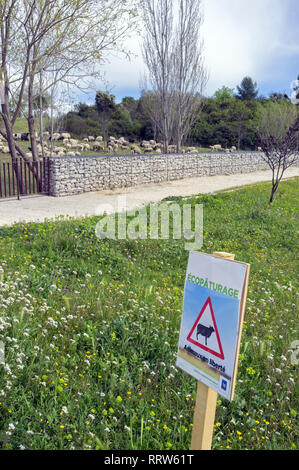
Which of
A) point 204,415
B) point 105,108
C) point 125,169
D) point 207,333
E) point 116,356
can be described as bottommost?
point 116,356

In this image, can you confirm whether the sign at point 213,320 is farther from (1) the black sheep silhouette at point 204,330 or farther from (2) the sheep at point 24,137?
(2) the sheep at point 24,137

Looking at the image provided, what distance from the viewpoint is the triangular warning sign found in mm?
2344

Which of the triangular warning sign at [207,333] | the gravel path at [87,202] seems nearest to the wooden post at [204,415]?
the triangular warning sign at [207,333]

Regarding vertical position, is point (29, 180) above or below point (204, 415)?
above

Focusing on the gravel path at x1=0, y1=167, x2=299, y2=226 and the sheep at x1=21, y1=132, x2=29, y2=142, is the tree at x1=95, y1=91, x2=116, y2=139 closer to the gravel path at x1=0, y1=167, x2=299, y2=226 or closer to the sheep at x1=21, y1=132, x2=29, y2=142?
the sheep at x1=21, y1=132, x2=29, y2=142

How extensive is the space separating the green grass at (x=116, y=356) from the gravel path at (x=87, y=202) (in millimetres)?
3254

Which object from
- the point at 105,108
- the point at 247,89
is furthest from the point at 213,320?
the point at 247,89

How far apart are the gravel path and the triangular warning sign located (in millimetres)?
6885

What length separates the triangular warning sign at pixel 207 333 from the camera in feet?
7.69

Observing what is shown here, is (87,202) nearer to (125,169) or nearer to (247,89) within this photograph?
(125,169)

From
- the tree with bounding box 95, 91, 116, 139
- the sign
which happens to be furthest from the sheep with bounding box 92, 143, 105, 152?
the sign

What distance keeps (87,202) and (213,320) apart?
11248mm

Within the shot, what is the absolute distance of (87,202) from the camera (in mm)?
13242

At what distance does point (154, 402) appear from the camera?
3.43m
